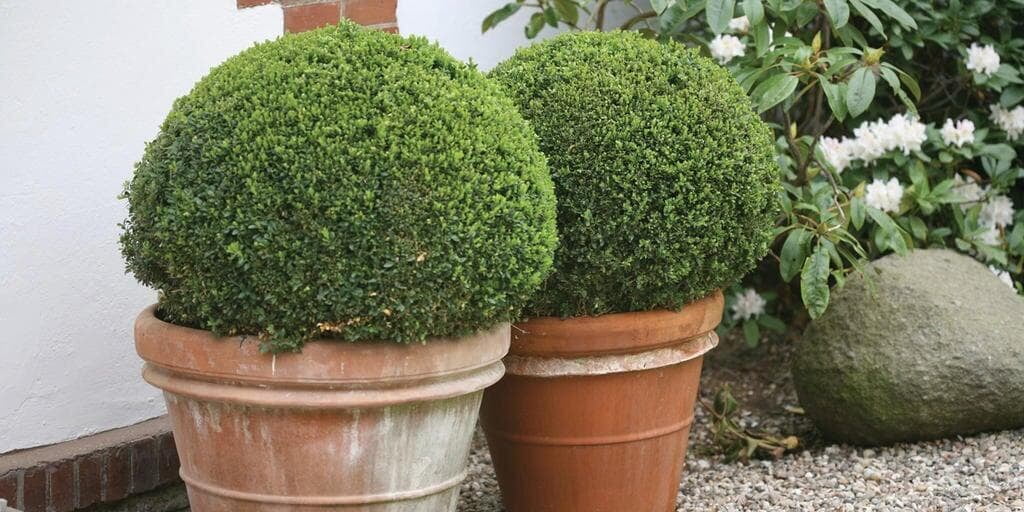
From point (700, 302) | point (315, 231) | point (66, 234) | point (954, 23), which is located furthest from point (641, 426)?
point (954, 23)

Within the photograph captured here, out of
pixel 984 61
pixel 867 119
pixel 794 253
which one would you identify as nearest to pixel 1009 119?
pixel 984 61

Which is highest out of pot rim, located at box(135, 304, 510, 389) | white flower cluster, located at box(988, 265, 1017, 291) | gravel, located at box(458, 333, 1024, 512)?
pot rim, located at box(135, 304, 510, 389)

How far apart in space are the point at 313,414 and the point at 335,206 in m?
0.42

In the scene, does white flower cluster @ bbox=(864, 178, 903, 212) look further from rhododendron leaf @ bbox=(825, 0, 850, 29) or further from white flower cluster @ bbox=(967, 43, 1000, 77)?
rhododendron leaf @ bbox=(825, 0, 850, 29)

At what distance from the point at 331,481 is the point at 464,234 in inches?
22.6

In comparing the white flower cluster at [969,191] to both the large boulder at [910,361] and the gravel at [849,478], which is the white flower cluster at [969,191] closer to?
the large boulder at [910,361]

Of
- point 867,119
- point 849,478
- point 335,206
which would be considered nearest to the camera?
point 335,206

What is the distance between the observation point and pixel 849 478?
3582 millimetres

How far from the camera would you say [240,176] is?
7.57 ft

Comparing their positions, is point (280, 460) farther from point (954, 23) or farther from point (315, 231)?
point (954, 23)

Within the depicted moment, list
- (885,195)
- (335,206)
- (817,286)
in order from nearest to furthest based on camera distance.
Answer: (335,206) → (817,286) → (885,195)

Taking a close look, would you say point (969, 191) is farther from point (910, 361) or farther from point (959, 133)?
point (910, 361)

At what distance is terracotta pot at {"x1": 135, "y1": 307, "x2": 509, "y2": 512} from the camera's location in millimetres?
2334

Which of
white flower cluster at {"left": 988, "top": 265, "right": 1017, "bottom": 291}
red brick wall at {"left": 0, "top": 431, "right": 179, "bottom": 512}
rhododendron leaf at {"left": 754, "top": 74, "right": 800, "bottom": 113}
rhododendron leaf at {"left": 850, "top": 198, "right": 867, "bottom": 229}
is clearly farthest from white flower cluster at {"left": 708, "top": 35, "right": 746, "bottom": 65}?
red brick wall at {"left": 0, "top": 431, "right": 179, "bottom": 512}
